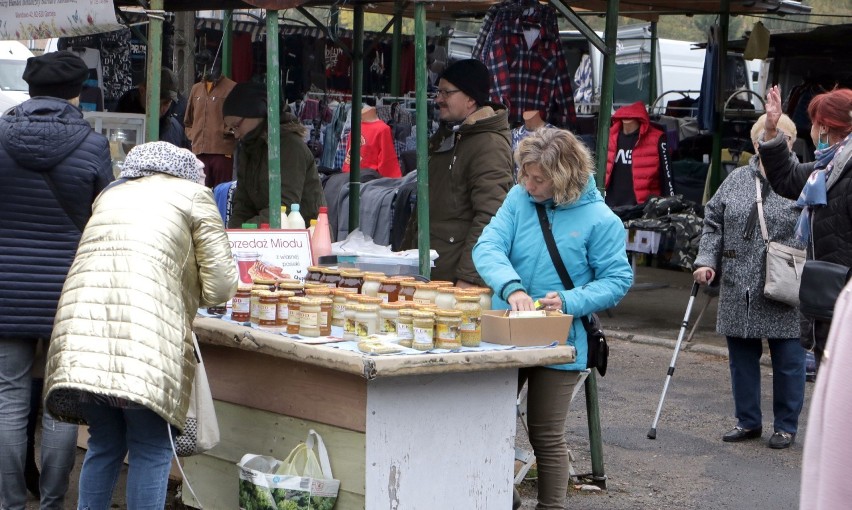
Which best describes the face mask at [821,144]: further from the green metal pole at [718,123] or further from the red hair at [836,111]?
the green metal pole at [718,123]

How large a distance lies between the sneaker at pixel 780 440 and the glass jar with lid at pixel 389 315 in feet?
11.7

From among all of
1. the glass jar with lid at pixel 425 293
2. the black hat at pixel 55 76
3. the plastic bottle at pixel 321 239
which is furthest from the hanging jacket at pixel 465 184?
the black hat at pixel 55 76

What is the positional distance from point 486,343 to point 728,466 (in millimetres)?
2739

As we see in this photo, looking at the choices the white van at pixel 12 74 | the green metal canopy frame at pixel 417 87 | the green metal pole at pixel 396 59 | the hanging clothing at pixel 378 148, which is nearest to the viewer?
the green metal canopy frame at pixel 417 87

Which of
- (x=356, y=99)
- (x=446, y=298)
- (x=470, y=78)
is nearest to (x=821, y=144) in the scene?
(x=470, y=78)

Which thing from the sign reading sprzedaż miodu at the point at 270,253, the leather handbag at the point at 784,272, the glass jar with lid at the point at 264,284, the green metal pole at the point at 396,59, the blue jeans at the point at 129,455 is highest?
the green metal pole at the point at 396,59

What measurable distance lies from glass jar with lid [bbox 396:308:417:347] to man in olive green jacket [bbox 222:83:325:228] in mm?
2285

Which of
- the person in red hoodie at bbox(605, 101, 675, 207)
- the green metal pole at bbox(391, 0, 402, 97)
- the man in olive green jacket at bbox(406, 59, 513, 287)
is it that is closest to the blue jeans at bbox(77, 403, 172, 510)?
the man in olive green jacket at bbox(406, 59, 513, 287)

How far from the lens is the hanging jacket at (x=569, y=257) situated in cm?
480

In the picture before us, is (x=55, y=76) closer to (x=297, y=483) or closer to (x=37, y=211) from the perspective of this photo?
(x=37, y=211)

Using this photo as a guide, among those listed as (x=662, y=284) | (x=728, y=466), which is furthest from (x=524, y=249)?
(x=662, y=284)

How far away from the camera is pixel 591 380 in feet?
19.6

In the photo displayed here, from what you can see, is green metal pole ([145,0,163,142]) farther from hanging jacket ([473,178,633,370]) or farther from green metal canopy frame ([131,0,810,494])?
hanging jacket ([473,178,633,370])

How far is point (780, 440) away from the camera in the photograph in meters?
7.14
